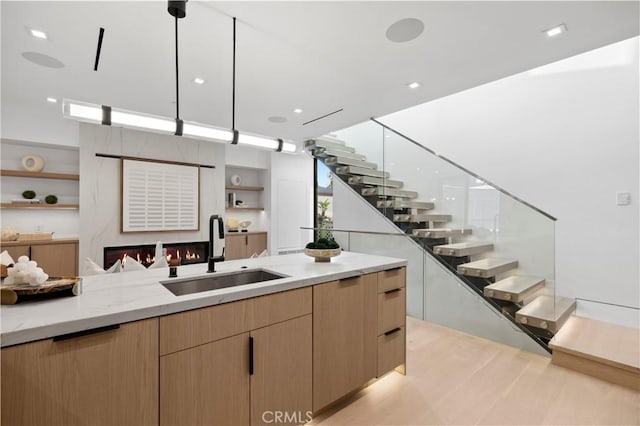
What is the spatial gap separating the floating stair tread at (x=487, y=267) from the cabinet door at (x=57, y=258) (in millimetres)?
5258

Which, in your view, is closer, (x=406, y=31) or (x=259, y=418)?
(x=259, y=418)

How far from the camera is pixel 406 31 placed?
7.61ft

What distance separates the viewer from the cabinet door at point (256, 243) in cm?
630

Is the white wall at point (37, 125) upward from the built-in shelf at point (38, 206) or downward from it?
upward

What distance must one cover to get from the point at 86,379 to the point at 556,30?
3536mm

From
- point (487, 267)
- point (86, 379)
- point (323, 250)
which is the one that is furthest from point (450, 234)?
point (86, 379)

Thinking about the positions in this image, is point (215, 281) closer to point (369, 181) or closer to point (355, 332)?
point (355, 332)

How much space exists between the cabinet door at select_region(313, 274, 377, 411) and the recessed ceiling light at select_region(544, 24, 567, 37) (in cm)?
232

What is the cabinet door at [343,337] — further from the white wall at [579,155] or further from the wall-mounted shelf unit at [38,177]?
the wall-mounted shelf unit at [38,177]

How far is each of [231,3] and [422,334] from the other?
3.54 m

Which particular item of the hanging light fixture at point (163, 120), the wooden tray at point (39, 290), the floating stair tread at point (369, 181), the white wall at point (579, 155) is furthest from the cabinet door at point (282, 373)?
the white wall at point (579, 155)

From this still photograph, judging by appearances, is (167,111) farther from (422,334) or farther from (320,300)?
(422,334)

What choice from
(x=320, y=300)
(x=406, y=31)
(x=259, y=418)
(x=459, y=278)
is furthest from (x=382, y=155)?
(x=259, y=418)

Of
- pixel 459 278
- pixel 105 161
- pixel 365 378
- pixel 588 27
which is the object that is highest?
pixel 588 27
